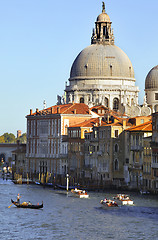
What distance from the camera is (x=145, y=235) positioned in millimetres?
70125

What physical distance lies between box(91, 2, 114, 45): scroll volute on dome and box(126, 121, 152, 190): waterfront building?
5783 centimetres

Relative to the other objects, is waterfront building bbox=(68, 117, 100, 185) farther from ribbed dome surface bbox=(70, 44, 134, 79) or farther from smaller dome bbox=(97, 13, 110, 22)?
smaller dome bbox=(97, 13, 110, 22)

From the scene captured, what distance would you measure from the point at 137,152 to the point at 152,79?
55127 millimetres

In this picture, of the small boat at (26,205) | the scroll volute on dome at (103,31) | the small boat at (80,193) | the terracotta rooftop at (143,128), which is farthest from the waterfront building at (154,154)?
the scroll volute on dome at (103,31)

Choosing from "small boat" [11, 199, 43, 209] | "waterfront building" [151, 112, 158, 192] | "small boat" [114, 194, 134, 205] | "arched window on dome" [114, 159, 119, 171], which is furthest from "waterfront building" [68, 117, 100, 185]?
"small boat" [11, 199, 43, 209]

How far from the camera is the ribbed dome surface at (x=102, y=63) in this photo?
156500 millimetres

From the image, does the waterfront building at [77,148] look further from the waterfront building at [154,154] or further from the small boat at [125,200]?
the small boat at [125,200]

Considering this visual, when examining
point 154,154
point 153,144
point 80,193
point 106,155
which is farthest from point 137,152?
point 80,193

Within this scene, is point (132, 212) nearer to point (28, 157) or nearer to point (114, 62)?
point (28, 157)

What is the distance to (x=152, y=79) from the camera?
513 feet

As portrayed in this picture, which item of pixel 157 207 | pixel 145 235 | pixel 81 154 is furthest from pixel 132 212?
pixel 81 154

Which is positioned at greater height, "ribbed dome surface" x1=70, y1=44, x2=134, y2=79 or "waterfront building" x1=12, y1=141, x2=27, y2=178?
"ribbed dome surface" x1=70, y1=44, x2=134, y2=79

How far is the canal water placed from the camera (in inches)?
2768

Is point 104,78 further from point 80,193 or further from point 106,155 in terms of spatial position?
point 80,193
